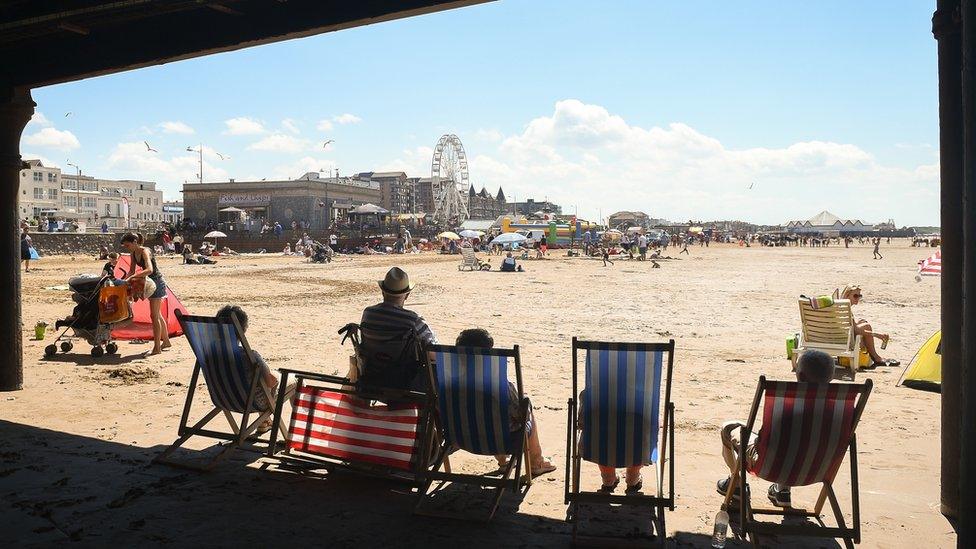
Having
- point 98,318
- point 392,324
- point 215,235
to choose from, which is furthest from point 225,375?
point 215,235

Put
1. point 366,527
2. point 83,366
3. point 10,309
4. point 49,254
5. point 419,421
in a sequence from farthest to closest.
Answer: point 49,254 < point 83,366 < point 10,309 < point 419,421 < point 366,527

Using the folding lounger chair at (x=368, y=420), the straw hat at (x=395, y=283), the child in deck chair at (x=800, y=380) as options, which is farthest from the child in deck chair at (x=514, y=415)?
the child in deck chair at (x=800, y=380)

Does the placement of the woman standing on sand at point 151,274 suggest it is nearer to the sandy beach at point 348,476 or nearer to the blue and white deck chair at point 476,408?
the sandy beach at point 348,476

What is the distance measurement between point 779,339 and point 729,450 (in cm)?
745

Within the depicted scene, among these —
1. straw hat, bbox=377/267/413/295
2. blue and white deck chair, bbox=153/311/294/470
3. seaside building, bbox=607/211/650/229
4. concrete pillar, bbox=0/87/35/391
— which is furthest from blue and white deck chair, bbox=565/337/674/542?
seaside building, bbox=607/211/650/229

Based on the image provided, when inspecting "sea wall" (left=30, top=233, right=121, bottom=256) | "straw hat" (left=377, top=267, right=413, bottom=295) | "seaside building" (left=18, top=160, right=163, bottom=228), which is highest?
"seaside building" (left=18, top=160, right=163, bottom=228)

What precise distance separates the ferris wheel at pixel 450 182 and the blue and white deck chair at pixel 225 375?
79752 millimetres

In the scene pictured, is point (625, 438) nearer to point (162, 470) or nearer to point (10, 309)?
point (162, 470)

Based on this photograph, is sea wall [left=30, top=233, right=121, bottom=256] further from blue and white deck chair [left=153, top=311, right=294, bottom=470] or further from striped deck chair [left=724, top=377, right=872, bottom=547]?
striped deck chair [left=724, top=377, right=872, bottom=547]

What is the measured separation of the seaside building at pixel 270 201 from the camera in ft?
209

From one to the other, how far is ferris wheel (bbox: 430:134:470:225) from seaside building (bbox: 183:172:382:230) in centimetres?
1967

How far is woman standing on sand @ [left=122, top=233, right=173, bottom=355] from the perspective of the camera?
332 inches

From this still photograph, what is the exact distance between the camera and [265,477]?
4.57 m

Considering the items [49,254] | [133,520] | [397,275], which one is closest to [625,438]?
[397,275]
